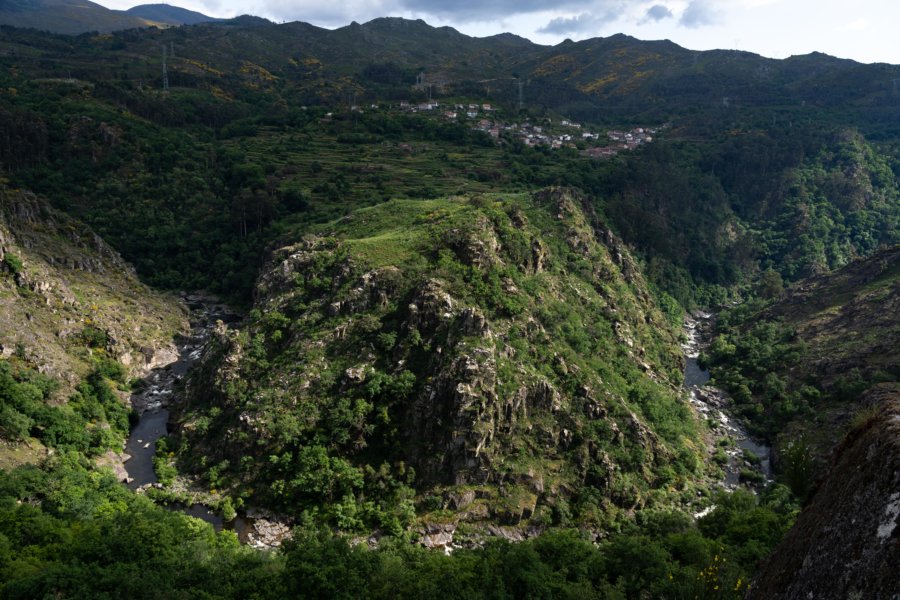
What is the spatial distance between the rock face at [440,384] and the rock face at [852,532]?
138ft

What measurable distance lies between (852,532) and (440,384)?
4974 cm

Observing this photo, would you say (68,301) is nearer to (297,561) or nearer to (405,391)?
(405,391)

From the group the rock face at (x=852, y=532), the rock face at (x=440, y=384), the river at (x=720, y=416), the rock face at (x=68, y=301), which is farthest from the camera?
the river at (x=720, y=416)

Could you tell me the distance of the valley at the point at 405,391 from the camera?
4506cm

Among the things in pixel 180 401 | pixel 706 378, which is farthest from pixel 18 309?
pixel 706 378

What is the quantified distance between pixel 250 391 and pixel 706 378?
7272 cm

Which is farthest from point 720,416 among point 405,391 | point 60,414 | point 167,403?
point 60,414

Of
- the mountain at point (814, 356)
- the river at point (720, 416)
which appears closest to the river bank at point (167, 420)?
Result: the river at point (720, 416)

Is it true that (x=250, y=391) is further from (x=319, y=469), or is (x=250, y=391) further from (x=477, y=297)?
(x=477, y=297)

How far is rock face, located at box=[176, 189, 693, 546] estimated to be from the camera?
63.3m

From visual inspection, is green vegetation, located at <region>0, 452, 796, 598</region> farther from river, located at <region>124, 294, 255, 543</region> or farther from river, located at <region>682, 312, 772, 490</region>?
river, located at <region>682, 312, 772, 490</region>

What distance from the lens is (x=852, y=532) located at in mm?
17531

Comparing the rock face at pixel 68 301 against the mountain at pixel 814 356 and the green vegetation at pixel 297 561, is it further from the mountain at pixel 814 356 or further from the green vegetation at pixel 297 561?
the mountain at pixel 814 356

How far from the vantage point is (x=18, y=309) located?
7469cm
